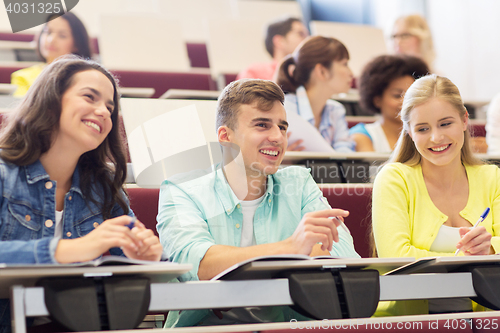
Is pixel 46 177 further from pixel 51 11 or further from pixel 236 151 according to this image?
pixel 51 11

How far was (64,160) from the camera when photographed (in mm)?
680

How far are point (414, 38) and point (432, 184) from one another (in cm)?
103

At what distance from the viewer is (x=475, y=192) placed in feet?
2.70

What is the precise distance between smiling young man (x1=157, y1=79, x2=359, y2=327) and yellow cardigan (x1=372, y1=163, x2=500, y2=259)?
0.22ft

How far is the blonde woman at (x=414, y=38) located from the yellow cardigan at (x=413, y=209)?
0.96 meters

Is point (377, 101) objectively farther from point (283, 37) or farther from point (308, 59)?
point (283, 37)

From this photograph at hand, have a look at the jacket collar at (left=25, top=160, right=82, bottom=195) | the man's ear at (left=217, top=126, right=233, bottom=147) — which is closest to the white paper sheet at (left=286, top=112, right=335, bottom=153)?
the man's ear at (left=217, top=126, right=233, bottom=147)

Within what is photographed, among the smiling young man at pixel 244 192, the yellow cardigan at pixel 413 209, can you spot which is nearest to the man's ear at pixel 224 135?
the smiling young man at pixel 244 192

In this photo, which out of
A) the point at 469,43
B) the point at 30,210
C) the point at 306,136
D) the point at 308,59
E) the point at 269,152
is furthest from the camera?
the point at 469,43

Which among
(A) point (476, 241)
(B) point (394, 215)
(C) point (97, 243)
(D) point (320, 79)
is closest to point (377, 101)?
(D) point (320, 79)

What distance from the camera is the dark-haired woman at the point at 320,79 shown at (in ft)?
4.17

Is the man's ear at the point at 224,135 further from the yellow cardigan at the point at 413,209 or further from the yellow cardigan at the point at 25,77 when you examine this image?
the yellow cardigan at the point at 25,77

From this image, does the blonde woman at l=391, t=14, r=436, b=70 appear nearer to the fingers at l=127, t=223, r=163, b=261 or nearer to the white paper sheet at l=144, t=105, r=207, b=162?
the white paper sheet at l=144, t=105, r=207, b=162

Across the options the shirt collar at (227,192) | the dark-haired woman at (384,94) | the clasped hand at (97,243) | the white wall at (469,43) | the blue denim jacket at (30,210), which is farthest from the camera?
the white wall at (469,43)
